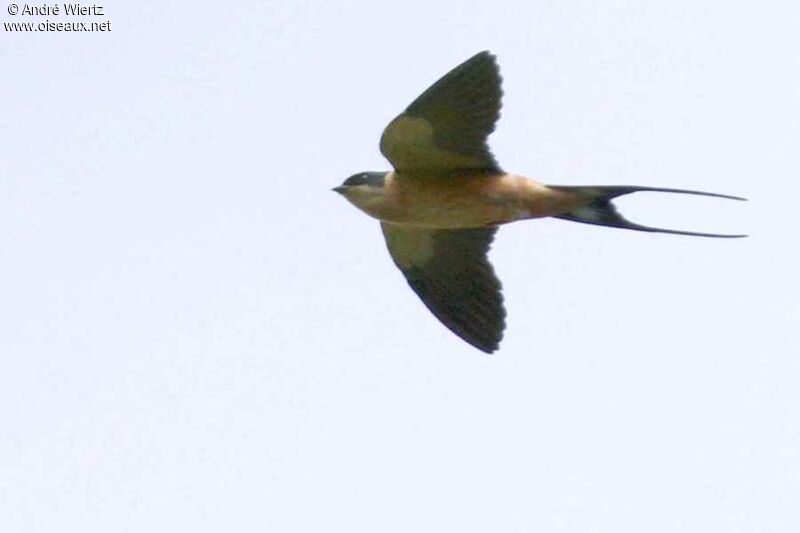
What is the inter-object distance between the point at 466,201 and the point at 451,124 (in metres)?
0.43

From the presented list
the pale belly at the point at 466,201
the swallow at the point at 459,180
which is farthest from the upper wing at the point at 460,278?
the pale belly at the point at 466,201

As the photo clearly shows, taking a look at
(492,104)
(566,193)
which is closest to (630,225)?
(566,193)

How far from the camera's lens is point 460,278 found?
8.14 metres

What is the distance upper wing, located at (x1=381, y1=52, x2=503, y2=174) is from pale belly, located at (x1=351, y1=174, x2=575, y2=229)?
0.09 metres

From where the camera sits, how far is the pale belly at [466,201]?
7.29 m

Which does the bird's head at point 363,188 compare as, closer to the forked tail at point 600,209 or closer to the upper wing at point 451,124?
the upper wing at point 451,124

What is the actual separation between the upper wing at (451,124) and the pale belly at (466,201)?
9 centimetres

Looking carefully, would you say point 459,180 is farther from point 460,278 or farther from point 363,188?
point 460,278

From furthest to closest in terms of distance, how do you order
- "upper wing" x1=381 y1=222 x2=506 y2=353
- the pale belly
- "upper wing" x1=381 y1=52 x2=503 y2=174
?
1. "upper wing" x1=381 y1=222 x2=506 y2=353
2. the pale belly
3. "upper wing" x1=381 y1=52 x2=503 y2=174

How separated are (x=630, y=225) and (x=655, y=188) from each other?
1.37 feet

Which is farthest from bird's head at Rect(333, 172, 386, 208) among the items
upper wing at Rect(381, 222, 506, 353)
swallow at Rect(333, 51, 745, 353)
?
upper wing at Rect(381, 222, 506, 353)

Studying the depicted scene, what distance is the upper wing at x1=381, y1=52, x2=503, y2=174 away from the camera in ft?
22.8

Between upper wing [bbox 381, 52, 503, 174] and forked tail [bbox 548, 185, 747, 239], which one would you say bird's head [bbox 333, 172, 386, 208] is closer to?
upper wing [bbox 381, 52, 503, 174]

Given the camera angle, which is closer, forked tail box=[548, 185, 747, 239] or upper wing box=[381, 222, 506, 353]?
forked tail box=[548, 185, 747, 239]
